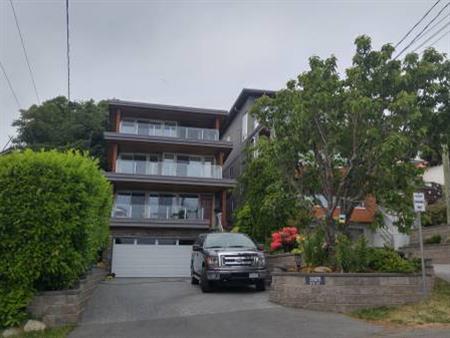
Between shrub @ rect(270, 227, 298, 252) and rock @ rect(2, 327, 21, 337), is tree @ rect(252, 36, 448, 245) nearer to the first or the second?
shrub @ rect(270, 227, 298, 252)

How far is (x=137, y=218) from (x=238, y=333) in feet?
59.5

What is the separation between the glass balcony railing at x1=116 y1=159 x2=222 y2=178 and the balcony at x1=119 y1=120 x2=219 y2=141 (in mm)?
1842

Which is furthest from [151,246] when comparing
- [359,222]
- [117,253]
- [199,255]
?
[359,222]

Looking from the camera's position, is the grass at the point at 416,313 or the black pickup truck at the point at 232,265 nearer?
the grass at the point at 416,313

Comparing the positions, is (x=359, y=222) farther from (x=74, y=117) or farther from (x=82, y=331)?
(x=74, y=117)

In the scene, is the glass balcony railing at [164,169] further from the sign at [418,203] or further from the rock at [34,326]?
the rock at [34,326]

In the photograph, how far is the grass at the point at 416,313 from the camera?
9.33 m

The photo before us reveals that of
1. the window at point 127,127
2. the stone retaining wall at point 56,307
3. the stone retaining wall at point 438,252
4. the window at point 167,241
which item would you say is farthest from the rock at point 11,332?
the window at point 127,127

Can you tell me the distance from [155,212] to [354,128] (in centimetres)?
1634

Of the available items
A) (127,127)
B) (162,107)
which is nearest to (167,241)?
(127,127)

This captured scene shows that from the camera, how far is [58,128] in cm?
4028

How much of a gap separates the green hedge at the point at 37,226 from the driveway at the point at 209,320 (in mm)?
1205

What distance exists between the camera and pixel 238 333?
8414 millimetres

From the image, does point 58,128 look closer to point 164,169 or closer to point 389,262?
point 164,169
